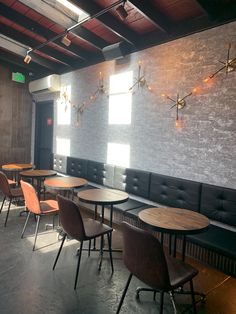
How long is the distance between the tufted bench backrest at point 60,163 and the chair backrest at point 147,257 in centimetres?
385

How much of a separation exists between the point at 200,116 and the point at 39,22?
305cm

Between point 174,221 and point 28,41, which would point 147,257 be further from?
point 28,41

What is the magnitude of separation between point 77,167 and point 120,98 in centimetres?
162

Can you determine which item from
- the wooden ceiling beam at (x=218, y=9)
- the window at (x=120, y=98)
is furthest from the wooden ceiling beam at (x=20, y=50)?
the wooden ceiling beam at (x=218, y=9)

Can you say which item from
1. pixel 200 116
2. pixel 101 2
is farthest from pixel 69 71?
Answer: pixel 200 116

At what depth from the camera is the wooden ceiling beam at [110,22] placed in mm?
3266

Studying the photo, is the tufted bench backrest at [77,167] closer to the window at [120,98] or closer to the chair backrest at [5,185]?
the window at [120,98]

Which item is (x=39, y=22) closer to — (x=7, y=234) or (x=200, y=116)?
(x=200, y=116)

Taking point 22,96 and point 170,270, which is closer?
point 170,270

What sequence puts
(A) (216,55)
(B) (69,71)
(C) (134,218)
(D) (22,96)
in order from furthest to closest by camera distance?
(D) (22,96), (B) (69,71), (C) (134,218), (A) (216,55)

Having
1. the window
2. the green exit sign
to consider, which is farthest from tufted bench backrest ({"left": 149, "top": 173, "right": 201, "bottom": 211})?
the green exit sign

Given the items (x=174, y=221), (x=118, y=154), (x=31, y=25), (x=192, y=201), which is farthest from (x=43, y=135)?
(x=174, y=221)

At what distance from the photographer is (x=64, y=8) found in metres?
3.75

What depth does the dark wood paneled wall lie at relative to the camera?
6.27 m
